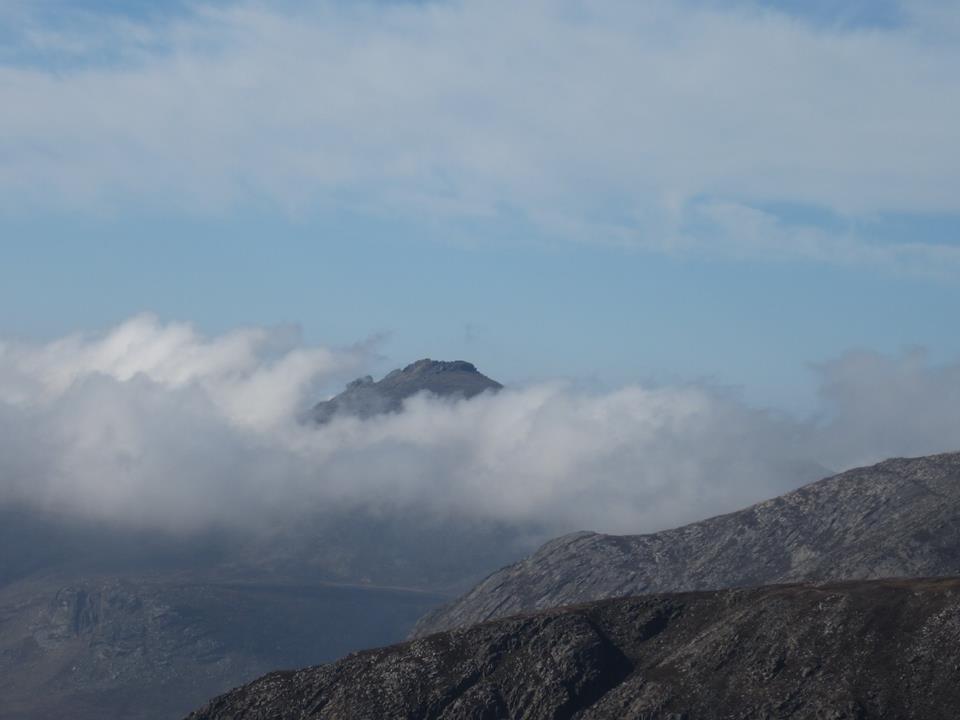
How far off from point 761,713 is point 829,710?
9719 mm

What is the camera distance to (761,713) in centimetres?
19812

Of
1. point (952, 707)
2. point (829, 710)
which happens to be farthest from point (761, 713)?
point (952, 707)

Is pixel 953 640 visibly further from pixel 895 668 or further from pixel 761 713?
pixel 761 713

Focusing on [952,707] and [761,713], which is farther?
[761,713]

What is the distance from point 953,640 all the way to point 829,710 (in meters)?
18.1

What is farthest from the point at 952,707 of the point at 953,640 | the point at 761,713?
the point at 761,713

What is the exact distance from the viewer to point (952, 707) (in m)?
185

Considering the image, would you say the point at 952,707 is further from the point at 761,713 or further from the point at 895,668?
the point at 761,713

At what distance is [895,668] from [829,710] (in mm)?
10666

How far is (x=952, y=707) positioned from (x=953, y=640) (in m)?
10.9

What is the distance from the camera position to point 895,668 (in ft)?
640

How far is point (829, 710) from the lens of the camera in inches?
7564

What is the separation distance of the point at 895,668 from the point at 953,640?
810cm
